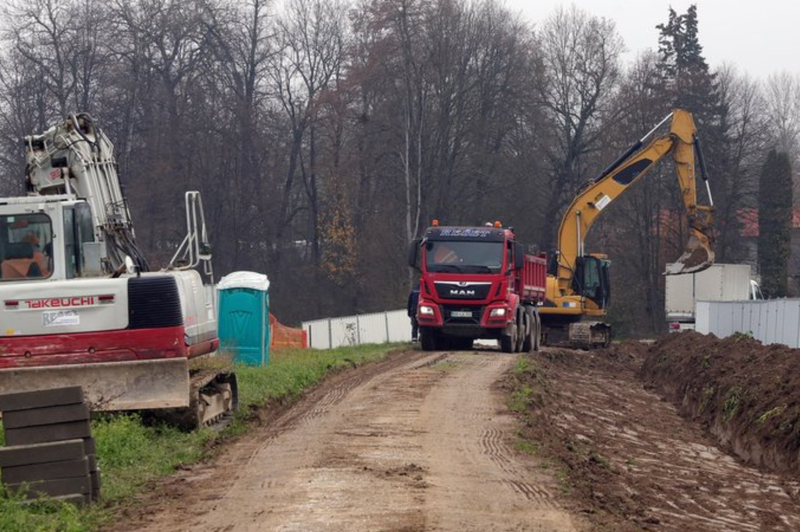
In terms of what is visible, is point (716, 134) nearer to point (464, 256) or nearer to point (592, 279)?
point (592, 279)

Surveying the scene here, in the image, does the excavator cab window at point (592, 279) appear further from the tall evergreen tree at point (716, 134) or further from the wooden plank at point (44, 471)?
the wooden plank at point (44, 471)

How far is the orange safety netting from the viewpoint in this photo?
3494 centimetres

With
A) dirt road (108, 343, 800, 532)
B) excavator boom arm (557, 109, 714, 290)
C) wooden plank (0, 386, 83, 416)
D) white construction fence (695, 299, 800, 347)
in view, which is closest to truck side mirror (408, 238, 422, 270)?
dirt road (108, 343, 800, 532)

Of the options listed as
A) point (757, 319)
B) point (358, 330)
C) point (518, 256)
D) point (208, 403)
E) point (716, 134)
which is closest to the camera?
point (208, 403)

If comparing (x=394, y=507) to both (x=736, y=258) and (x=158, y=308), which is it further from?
(x=736, y=258)

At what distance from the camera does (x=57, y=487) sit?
10023 millimetres

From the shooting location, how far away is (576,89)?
5731 cm

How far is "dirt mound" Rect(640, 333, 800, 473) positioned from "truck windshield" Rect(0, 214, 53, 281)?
929 cm

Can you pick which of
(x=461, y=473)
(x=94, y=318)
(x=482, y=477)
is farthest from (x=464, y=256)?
(x=482, y=477)

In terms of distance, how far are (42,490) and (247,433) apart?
489cm

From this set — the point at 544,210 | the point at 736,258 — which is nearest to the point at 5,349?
the point at 544,210

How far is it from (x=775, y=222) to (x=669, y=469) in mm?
48850

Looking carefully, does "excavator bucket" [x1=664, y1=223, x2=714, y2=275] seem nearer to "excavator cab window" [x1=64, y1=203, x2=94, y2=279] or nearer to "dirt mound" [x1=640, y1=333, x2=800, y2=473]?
"dirt mound" [x1=640, y1=333, x2=800, y2=473]

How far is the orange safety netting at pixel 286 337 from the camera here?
115 ft
